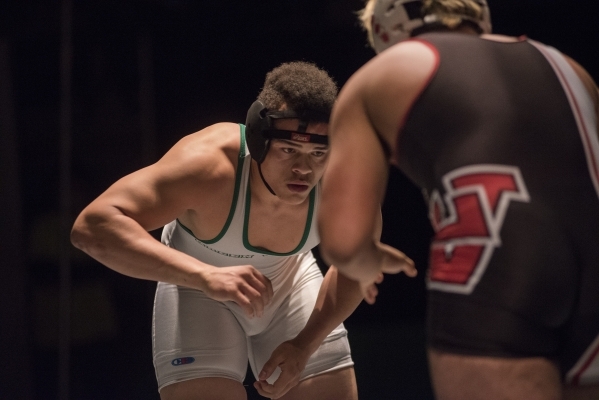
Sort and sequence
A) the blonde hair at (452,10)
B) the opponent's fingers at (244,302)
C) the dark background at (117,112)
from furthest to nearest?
the dark background at (117,112)
the opponent's fingers at (244,302)
the blonde hair at (452,10)

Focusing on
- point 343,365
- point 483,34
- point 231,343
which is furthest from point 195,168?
point 483,34

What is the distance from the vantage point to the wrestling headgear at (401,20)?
150 cm

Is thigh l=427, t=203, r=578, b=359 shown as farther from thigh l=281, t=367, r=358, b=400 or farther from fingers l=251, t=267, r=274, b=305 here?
thigh l=281, t=367, r=358, b=400

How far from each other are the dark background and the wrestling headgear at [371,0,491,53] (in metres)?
2.98

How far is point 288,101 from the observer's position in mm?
2449

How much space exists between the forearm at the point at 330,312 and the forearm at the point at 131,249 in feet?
1.61

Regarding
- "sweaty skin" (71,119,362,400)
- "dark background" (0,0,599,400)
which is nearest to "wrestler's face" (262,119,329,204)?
"sweaty skin" (71,119,362,400)

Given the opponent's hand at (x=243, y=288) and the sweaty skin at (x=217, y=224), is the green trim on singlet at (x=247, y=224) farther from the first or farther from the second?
the opponent's hand at (x=243, y=288)

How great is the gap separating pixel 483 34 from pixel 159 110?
349 cm

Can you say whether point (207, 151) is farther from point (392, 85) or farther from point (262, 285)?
point (392, 85)

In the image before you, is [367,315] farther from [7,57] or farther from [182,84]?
[7,57]

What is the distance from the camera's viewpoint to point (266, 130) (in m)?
2.39

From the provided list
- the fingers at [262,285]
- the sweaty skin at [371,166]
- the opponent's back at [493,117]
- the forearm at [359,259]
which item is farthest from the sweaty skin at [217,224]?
the opponent's back at [493,117]

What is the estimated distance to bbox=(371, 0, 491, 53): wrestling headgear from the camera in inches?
59.0
